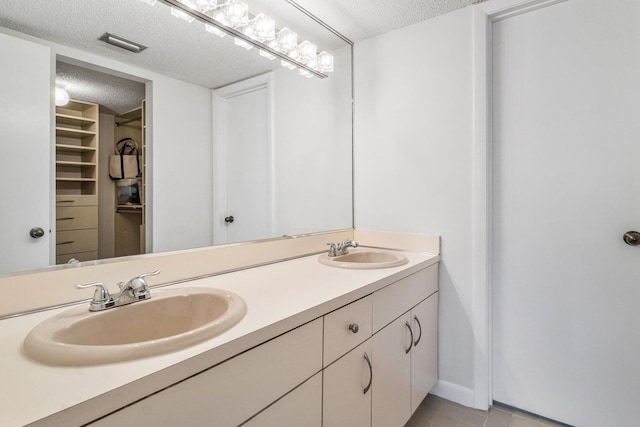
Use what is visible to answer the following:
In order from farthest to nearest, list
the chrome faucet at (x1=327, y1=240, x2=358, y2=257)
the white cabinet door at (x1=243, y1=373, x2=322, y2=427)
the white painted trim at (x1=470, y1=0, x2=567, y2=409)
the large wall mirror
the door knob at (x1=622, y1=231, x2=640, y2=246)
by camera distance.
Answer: the chrome faucet at (x1=327, y1=240, x2=358, y2=257) < the white painted trim at (x1=470, y1=0, x2=567, y2=409) < the door knob at (x1=622, y1=231, x2=640, y2=246) < the large wall mirror < the white cabinet door at (x1=243, y1=373, x2=322, y2=427)

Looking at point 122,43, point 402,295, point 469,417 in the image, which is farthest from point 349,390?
point 122,43

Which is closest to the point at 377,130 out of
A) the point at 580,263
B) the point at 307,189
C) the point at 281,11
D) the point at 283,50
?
the point at 307,189

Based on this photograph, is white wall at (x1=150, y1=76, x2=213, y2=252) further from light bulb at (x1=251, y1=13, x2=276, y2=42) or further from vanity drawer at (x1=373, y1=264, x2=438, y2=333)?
vanity drawer at (x1=373, y1=264, x2=438, y2=333)

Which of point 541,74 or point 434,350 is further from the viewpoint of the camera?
point 434,350

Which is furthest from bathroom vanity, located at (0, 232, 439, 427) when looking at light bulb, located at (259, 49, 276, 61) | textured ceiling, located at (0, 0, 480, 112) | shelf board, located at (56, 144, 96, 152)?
light bulb, located at (259, 49, 276, 61)

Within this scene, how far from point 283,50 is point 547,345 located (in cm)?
202

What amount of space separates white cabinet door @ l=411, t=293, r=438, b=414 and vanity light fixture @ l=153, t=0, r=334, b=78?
1.46 metres

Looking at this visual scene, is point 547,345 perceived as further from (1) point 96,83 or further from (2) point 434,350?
(1) point 96,83

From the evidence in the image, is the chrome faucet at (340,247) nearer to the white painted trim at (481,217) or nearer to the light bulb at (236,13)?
the white painted trim at (481,217)

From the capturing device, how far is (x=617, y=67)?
53.7 inches

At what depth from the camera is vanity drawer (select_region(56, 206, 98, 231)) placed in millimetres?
921

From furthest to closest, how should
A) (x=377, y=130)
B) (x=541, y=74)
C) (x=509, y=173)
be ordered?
(x=377, y=130), (x=509, y=173), (x=541, y=74)

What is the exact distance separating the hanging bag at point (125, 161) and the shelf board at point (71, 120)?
0.34ft

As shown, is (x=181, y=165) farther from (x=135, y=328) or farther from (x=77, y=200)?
(x=135, y=328)
